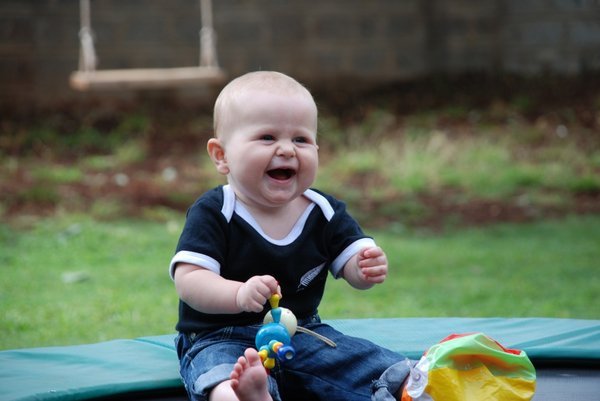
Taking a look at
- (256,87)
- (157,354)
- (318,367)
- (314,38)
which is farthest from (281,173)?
(314,38)

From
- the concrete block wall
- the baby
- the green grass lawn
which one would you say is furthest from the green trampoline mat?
the concrete block wall

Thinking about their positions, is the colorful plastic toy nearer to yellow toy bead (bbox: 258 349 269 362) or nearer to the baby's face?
yellow toy bead (bbox: 258 349 269 362)

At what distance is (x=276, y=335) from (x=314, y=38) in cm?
612

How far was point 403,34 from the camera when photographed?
7.84m

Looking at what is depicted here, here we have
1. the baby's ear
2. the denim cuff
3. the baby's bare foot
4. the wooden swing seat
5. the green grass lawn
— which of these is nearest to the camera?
the baby's bare foot

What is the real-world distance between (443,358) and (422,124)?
5.56 metres

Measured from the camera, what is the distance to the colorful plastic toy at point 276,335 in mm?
1812

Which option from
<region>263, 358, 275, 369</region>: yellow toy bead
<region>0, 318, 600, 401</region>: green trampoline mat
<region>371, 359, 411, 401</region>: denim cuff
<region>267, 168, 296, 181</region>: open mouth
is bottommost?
<region>0, 318, 600, 401</region>: green trampoline mat

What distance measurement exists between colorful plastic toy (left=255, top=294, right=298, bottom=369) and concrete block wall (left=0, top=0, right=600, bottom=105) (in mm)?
5829

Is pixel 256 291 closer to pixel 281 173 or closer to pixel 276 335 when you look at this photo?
pixel 276 335

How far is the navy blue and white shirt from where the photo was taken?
6.61 ft

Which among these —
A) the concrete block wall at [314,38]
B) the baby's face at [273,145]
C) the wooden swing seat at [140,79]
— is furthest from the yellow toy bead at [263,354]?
the concrete block wall at [314,38]

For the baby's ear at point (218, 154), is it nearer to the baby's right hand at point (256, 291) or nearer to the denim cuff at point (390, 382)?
the baby's right hand at point (256, 291)

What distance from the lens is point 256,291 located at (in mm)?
1795
